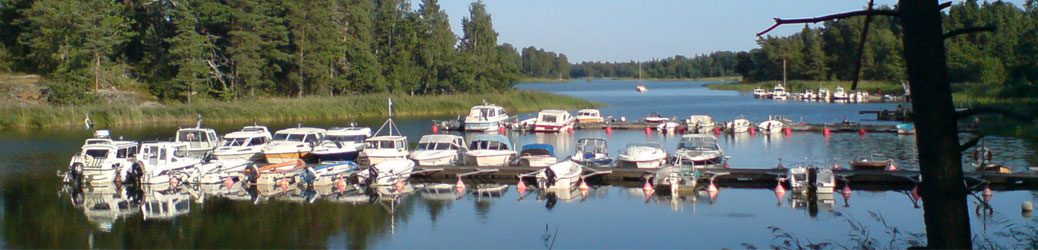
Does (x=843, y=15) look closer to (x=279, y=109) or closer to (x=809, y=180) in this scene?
(x=809, y=180)

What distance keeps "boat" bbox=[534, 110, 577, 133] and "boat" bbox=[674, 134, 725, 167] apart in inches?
897

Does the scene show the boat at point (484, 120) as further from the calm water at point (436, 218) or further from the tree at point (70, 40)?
the calm water at point (436, 218)

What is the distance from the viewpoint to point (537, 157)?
1387 inches

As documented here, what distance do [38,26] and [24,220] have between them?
1777 inches

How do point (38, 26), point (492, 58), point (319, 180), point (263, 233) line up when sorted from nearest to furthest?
point (263, 233) < point (319, 180) < point (38, 26) < point (492, 58)

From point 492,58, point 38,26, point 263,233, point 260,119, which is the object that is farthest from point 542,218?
point 492,58

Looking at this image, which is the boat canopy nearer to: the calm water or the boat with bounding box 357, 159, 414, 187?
the calm water

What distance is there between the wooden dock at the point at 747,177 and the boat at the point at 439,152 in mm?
1128

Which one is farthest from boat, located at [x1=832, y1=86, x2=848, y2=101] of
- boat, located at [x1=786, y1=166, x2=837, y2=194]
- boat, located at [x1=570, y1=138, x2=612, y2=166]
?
boat, located at [x1=786, y1=166, x2=837, y2=194]

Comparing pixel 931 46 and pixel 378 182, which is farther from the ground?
pixel 931 46

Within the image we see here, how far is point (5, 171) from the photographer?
117ft

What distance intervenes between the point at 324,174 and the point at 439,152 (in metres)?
5.60

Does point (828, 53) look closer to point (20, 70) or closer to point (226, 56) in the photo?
point (226, 56)

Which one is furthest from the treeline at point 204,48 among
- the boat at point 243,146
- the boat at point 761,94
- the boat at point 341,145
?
the boat at point 761,94
